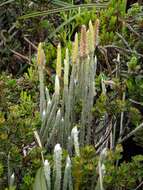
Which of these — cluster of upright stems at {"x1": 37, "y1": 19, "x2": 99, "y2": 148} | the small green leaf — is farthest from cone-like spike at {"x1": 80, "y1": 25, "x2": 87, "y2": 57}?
the small green leaf

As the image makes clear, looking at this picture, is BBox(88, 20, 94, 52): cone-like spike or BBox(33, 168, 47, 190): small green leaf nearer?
BBox(33, 168, 47, 190): small green leaf

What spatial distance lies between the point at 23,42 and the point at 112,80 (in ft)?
2.72

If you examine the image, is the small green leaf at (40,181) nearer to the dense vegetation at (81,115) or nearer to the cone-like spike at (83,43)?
the dense vegetation at (81,115)

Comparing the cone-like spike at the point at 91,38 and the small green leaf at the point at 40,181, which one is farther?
the cone-like spike at the point at 91,38

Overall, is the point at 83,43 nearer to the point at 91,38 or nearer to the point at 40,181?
the point at 91,38

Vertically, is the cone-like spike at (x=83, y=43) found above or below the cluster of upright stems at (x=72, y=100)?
above

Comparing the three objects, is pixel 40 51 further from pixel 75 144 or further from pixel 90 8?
pixel 90 8

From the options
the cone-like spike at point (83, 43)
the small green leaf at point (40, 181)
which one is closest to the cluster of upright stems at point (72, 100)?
the cone-like spike at point (83, 43)

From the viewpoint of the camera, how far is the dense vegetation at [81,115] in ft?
5.10

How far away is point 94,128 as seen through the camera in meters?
1.84

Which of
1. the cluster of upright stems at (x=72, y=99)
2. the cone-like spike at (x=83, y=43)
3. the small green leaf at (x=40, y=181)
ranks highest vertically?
the cone-like spike at (x=83, y=43)

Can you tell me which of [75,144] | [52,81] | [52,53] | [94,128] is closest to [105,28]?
[52,53]

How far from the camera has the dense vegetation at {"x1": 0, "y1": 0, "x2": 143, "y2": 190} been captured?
1554mm

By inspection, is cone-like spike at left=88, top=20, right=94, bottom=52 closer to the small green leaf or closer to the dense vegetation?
the dense vegetation
